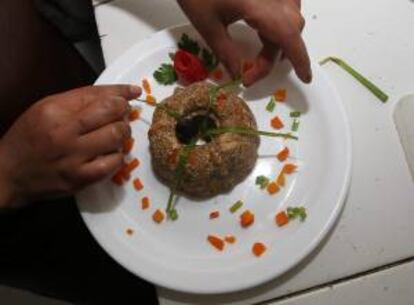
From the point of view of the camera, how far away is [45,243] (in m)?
1.03

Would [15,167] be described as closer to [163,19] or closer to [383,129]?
[163,19]

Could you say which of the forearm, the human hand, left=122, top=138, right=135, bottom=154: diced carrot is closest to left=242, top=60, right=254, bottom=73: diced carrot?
the human hand

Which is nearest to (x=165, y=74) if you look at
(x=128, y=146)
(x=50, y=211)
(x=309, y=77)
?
(x=128, y=146)

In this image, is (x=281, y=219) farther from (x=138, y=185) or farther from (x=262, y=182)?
(x=138, y=185)

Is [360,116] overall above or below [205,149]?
below

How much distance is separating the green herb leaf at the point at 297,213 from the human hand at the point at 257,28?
0.21 metres

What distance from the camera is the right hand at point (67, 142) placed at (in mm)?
708

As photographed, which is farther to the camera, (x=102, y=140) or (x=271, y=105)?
(x=271, y=105)

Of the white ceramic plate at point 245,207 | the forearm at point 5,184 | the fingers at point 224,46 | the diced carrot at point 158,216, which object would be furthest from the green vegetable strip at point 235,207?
the forearm at point 5,184

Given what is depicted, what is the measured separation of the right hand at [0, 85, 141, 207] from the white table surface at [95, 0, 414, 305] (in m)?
0.21

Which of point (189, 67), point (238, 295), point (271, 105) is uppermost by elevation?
point (189, 67)

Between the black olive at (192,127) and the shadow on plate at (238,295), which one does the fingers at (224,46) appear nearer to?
the black olive at (192,127)

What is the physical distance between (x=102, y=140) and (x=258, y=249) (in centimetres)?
28

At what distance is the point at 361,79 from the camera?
86 cm
